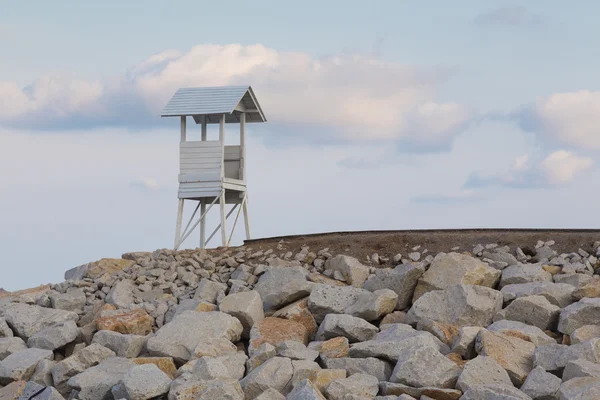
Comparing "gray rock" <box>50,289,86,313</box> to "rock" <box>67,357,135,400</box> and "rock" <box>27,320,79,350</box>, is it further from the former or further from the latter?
"rock" <box>67,357,135,400</box>

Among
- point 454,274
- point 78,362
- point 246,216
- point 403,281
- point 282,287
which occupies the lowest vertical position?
point 78,362

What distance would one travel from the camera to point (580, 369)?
823cm

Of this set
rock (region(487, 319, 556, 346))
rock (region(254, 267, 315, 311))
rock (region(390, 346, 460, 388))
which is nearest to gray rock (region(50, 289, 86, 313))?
rock (region(254, 267, 315, 311))

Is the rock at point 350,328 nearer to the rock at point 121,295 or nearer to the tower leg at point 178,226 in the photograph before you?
the rock at point 121,295

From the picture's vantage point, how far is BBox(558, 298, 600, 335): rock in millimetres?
9844

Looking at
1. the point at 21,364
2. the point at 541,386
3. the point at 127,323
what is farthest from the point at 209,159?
the point at 541,386

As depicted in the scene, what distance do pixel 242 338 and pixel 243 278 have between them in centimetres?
204

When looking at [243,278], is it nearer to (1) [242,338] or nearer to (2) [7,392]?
(1) [242,338]

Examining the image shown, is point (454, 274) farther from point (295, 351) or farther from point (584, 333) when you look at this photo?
point (295, 351)

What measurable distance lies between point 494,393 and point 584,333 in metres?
2.31

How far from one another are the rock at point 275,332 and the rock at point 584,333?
11.1ft

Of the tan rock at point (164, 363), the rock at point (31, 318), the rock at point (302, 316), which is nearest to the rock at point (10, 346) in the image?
the rock at point (31, 318)

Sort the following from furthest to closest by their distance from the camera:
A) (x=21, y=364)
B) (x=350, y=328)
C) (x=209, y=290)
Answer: (x=209, y=290)
(x=21, y=364)
(x=350, y=328)

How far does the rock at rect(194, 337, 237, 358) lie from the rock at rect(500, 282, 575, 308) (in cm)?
380
